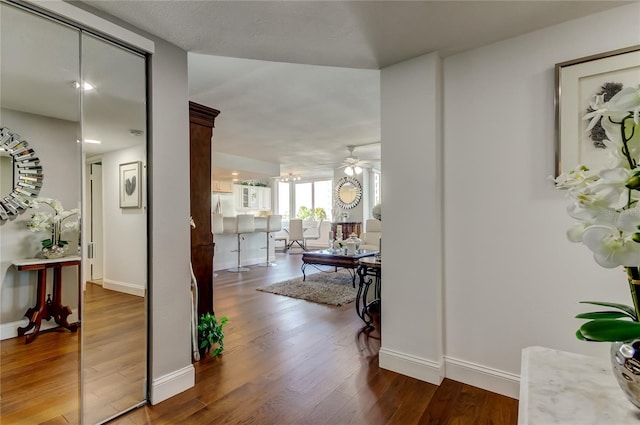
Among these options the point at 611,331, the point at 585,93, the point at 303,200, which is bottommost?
the point at 611,331

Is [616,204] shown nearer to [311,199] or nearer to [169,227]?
[169,227]

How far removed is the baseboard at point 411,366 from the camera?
2156 mm

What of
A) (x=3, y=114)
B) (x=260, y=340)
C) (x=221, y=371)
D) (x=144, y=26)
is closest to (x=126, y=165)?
(x=3, y=114)

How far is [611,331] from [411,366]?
182cm

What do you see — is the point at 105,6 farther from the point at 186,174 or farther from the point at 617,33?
the point at 617,33

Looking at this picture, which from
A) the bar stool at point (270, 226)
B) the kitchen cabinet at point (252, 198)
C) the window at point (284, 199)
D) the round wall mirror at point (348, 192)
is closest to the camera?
the bar stool at point (270, 226)

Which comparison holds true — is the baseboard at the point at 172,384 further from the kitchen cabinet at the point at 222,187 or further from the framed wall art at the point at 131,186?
the kitchen cabinet at the point at 222,187

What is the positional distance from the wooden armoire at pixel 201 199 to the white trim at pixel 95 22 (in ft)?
2.26

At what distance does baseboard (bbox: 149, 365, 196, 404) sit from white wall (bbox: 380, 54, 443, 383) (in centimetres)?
137

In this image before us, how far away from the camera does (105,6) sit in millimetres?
1690

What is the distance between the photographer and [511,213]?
2023mm

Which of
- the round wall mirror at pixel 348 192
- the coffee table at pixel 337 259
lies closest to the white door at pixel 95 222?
the coffee table at pixel 337 259

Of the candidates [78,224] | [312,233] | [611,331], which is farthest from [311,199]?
[611,331]

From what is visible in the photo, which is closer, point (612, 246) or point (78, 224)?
point (612, 246)
